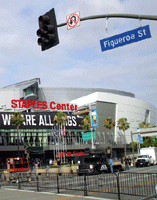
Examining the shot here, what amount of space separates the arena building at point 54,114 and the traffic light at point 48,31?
54.1 metres

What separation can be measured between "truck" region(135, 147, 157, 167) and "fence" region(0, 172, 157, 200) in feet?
78.7

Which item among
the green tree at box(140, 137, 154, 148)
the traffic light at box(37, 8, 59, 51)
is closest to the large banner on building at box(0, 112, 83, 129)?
the green tree at box(140, 137, 154, 148)

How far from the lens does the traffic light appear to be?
400 inches

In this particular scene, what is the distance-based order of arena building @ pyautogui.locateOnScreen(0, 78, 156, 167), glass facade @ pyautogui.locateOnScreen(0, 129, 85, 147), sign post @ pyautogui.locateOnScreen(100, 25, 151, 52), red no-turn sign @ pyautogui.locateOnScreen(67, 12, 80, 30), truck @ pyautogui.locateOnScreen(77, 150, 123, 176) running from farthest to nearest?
arena building @ pyautogui.locateOnScreen(0, 78, 156, 167)
glass facade @ pyautogui.locateOnScreen(0, 129, 85, 147)
truck @ pyautogui.locateOnScreen(77, 150, 123, 176)
red no-turn sign @ pyautogui.locateOnScreen(67, 12, 80, 30)
sign post @ pyautogui.locateOnScreen(100, 25, 151, 52)

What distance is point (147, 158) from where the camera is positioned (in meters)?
40.8

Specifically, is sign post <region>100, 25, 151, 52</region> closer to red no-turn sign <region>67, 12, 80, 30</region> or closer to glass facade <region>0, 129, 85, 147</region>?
red no-turn sign <region>67, 12, 80, 30</region>

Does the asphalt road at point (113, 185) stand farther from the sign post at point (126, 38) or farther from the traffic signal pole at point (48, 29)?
the traffic signal pole at point (48, 29)

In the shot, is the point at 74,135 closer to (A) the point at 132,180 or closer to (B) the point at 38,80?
(B) the point at 38,80

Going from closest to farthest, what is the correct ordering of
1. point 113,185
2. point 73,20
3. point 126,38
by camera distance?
point 126,38 → point 73,20 → point 113,185

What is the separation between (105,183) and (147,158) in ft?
94.0

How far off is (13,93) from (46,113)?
1927 cm

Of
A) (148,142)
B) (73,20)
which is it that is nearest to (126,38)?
(73,20)

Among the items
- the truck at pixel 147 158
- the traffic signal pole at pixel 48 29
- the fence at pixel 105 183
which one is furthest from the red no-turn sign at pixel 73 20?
Answer: the truck at pixel 147 158

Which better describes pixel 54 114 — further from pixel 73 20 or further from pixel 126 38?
pixel 126 38
